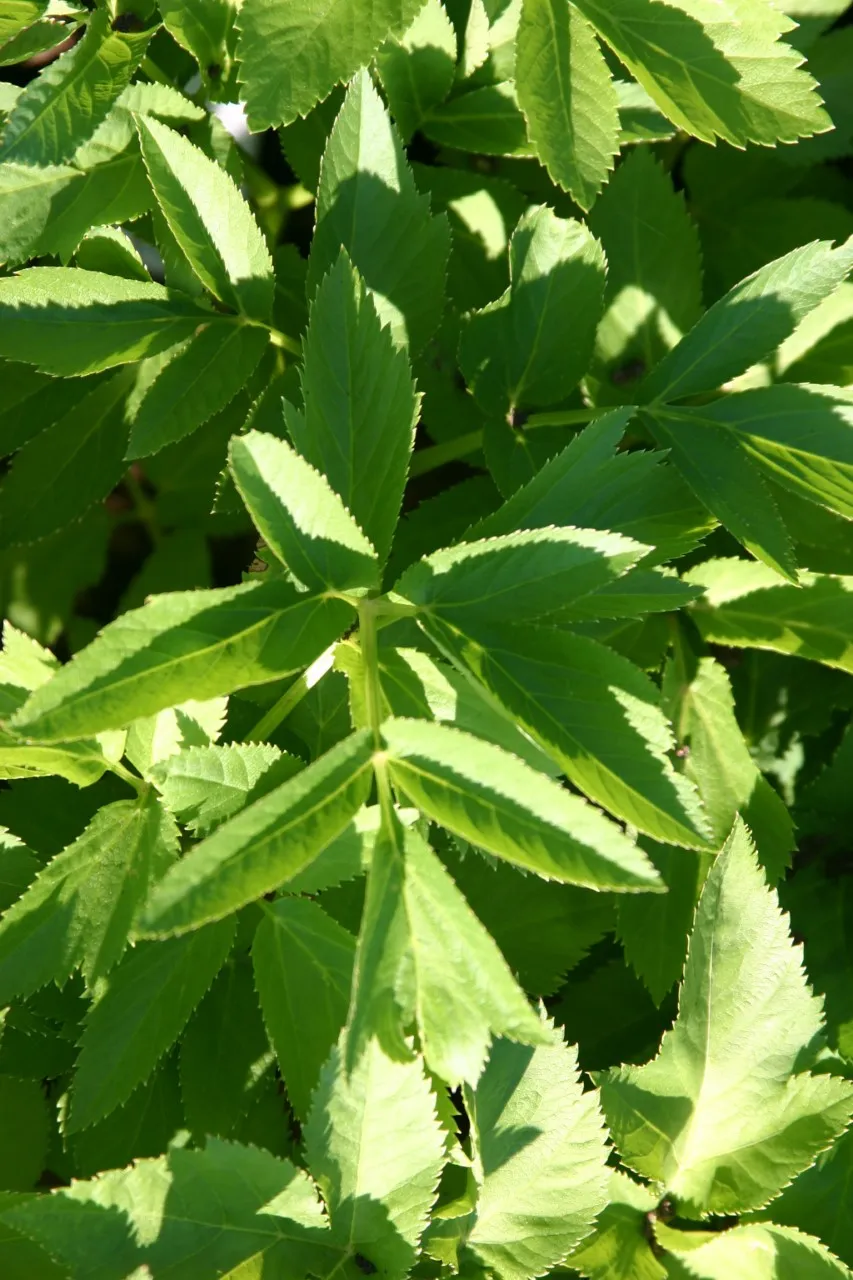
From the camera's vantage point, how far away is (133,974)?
45.9 inches

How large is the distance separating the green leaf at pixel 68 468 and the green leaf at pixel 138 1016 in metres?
0.74

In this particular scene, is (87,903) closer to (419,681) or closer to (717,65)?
(419,681)

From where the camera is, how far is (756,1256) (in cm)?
125

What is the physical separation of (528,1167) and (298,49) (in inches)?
46.8

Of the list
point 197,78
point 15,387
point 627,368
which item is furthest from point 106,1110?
point 197,78

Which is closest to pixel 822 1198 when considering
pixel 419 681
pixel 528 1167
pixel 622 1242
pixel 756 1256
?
pixel 756 1256

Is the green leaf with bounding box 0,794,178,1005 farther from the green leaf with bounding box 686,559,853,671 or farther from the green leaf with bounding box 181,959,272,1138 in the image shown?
the green leaf with bounding box 686,559,853,671

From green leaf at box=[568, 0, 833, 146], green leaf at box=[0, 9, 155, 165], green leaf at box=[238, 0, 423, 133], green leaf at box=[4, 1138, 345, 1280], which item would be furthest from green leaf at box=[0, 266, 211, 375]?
green leaf at box=[4, 1138, 345, 1280]

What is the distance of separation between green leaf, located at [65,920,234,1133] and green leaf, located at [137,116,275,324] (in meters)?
0.73

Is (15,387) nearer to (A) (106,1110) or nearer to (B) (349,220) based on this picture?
(B) (349,220)

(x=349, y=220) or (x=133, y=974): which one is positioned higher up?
(x=349, y=220)

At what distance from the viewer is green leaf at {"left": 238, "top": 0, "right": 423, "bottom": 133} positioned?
1.18 metres

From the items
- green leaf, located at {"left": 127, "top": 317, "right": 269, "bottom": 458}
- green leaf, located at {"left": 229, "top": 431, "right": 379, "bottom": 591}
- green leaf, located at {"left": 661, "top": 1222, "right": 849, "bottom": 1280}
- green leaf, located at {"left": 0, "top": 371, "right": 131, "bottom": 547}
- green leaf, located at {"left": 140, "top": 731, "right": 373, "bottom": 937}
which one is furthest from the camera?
green leaf, located at {"left": 0, "top": 371, "right": 131, "bottom": 547}

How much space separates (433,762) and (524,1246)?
560mm
